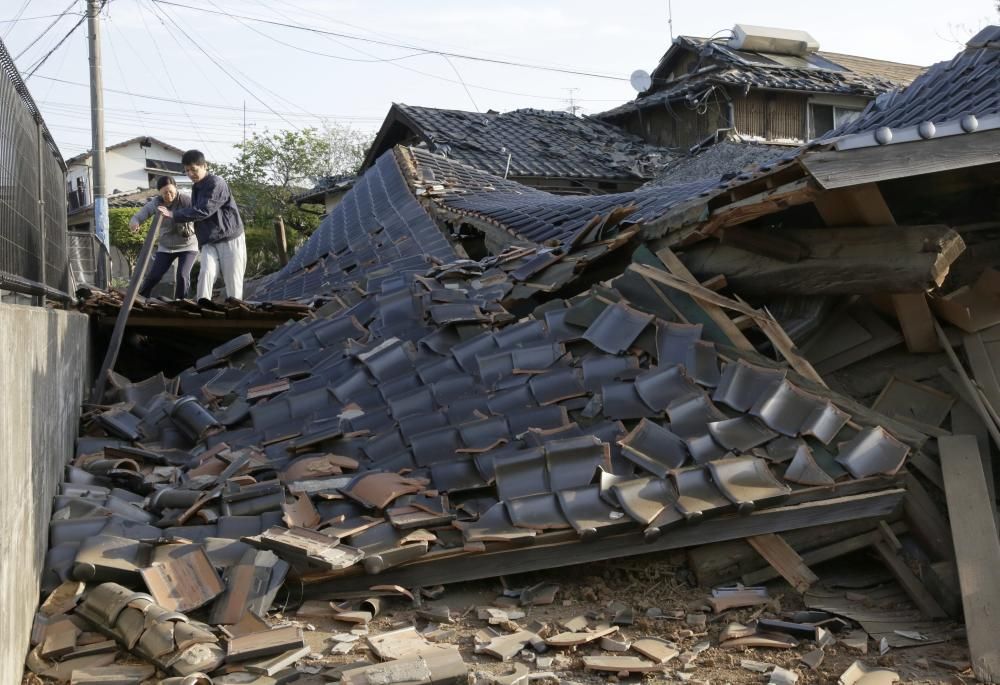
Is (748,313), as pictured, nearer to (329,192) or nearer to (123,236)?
(329,192)

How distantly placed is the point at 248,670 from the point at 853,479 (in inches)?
119

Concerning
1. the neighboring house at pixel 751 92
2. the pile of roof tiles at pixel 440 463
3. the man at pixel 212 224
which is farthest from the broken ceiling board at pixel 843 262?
the neighboring house at pixel 751 92

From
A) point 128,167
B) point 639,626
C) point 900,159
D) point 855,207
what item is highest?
point 900,159

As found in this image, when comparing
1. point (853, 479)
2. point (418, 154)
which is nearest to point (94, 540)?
point (853, 479)

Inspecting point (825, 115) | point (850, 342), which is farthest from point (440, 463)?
point (825, 115)

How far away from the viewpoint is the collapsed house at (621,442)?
4.22 metres

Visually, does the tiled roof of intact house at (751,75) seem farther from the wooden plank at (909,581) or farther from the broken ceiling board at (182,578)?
the broken ceiling board at (182,578)

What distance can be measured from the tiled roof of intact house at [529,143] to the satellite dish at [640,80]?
141 centimetres

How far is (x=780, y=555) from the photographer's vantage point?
475cm

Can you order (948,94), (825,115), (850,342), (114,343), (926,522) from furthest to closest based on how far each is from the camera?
(825,115) → (114,343) → (948,94) → (850,342) → (926,522)

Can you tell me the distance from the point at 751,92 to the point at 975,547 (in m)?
20.6

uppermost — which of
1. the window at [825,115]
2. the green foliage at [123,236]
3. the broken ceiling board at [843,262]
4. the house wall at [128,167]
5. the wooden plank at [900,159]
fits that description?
the window at [825,115]

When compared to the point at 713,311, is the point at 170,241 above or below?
below

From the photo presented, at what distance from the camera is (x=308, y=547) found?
4.33 metres
